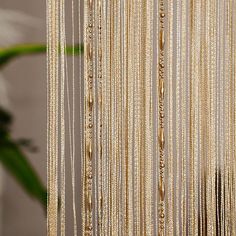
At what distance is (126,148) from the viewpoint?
1126 millimetres

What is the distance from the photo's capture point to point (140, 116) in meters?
1.14

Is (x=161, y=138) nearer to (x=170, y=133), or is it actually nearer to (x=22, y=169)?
(x=170, y=133)

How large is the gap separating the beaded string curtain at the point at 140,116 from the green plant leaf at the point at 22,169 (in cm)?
6

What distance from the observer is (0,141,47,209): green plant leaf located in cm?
116

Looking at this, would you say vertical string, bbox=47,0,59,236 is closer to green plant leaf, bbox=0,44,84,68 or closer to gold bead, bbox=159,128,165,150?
green plant leaf, bbox=0,44,84,68

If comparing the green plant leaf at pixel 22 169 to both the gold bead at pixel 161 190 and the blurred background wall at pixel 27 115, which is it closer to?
the blurred background wall at pixel 27 115

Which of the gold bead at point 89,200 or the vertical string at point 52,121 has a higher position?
the vertical string at point 52,121

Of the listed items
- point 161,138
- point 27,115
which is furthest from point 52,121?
point 161,138

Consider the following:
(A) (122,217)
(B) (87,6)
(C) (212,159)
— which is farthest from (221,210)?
(B) (87,6)

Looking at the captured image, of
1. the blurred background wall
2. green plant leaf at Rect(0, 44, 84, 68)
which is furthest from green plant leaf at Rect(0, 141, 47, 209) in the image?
green plant leaf at Rect(0, 44, 84, 68)

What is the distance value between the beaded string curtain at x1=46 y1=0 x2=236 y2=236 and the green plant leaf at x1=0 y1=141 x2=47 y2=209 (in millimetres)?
65

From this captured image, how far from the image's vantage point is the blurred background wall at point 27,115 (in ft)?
3.79

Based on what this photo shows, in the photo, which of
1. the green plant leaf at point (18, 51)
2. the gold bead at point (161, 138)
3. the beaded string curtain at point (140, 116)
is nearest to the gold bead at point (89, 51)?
the beaded string curtain at point (140, 116)

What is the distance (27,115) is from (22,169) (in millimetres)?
115
